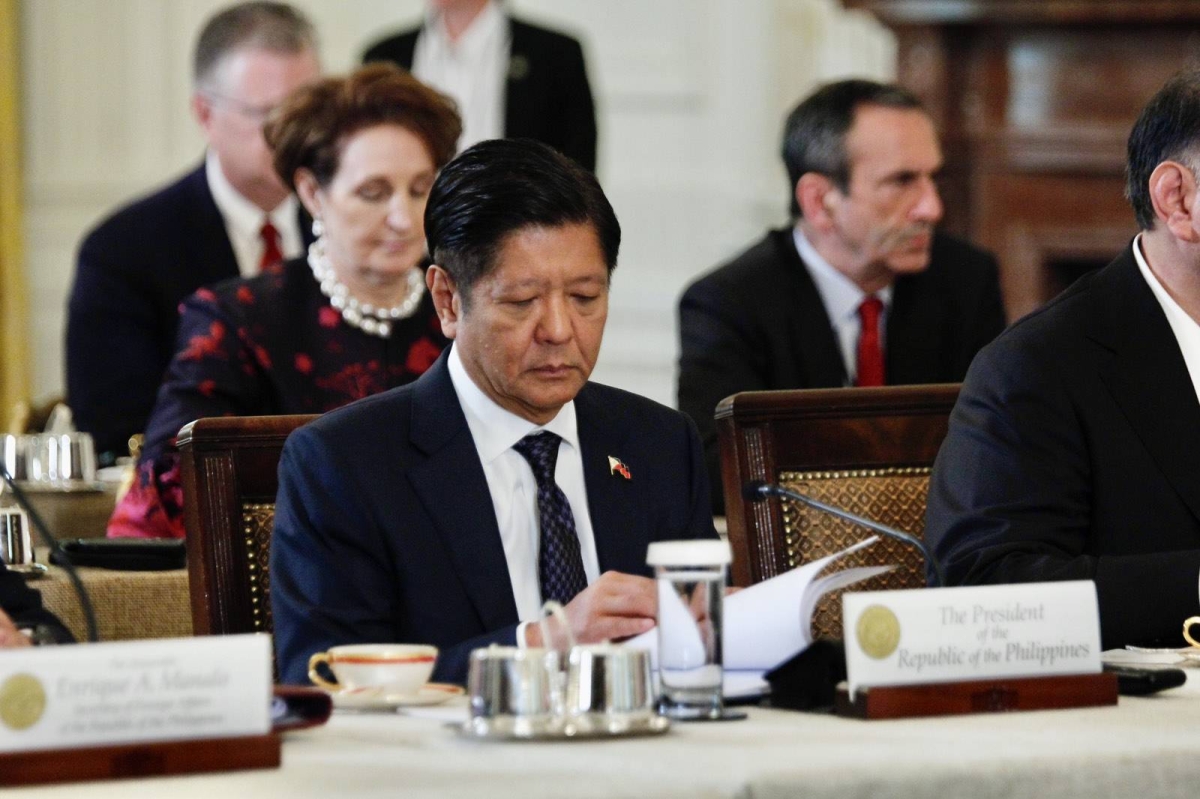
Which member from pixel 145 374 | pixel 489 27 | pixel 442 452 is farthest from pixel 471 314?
pixel 489 27

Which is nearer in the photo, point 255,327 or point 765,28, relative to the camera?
point 255,327

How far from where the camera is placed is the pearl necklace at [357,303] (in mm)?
3250

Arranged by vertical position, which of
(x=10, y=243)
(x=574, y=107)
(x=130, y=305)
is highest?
(x=10, y=243)

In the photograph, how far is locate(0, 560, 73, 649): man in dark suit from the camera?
5.97 ft

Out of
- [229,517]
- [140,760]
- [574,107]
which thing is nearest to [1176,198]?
[229,517]

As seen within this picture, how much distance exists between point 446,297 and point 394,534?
0.29m

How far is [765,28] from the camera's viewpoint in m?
6.38

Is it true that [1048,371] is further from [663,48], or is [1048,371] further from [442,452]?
[663,48]

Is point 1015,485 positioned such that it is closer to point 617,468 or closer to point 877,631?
point 617,468

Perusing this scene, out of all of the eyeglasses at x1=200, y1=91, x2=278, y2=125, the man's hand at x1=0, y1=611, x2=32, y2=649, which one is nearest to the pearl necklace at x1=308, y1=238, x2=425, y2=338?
the eyeglasses at x1=200, y1=91, x2=278, y2=125

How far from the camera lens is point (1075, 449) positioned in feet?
7.39

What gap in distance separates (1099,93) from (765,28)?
1.13 m

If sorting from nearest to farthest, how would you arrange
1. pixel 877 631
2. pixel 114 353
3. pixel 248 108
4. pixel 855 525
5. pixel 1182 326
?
pixel 877 631 → pixel 1182 326 → pixel 855 525 → pixel 114 353 → pixel 248 108

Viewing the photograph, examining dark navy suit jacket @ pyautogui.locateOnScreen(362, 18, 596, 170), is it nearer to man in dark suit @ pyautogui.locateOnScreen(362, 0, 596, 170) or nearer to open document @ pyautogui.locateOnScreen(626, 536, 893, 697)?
man in dark suit @ pyautogui.locateOnScreen(362, 0, 596, 170)
